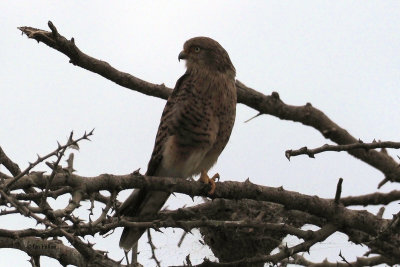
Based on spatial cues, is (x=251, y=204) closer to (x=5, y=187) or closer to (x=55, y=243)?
(x=55, y=243)

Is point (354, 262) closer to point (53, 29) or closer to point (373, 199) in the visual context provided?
point (373, 199)

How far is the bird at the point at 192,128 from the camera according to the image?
6074mm

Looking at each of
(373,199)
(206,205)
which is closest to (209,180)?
(206,205)

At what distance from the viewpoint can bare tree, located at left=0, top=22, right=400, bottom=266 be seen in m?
3.87

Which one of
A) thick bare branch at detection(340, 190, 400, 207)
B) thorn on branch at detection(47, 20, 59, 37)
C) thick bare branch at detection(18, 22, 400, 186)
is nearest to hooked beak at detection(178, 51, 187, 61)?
thick bare branch at detection(18, 22, 400, 186)

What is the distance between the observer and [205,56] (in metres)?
6.80

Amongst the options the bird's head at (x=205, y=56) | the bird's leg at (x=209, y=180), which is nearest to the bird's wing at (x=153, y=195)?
the bird's head at (x=205, y=56)

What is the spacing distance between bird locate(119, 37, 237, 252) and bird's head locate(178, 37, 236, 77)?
0.24ft

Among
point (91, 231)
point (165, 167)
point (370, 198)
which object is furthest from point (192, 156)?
point (91, 231)

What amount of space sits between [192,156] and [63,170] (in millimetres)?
2212

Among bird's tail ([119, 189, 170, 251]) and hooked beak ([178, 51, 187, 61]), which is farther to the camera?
hooked beak ([178, 51, 187, 61])

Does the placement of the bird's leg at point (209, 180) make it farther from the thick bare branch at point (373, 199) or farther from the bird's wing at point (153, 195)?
the thick bare branch at point (373, 199)

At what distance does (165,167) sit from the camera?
246 inches

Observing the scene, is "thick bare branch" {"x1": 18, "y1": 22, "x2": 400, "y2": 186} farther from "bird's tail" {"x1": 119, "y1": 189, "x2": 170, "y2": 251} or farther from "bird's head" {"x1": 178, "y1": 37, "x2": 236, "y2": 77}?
"bird's tail" {"x1": 119, "y1": 189, "x2": 170, "y2": 251}
